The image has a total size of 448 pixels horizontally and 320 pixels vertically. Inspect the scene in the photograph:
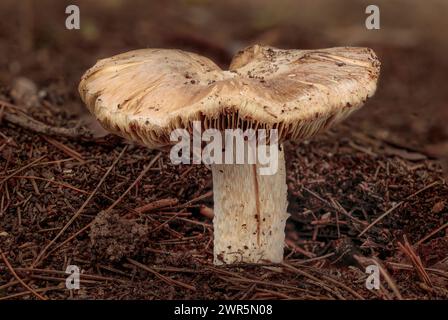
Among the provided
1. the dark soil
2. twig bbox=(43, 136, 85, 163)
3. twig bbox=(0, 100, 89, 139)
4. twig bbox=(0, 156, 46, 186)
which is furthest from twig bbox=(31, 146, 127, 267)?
twig bbox=(0, 156, 46, 186)

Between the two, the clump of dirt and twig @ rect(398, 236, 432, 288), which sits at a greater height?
the clump of dirt

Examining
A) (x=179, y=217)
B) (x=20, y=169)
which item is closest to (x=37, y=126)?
(x=20, y=169)

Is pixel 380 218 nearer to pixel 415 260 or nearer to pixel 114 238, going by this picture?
pixel 415 260

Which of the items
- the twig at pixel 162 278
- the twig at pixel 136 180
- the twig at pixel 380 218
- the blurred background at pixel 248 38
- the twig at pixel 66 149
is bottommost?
the twig at pixel 162 278

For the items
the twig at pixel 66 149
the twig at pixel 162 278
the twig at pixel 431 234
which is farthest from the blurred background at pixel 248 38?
the twig at pixel 162 278

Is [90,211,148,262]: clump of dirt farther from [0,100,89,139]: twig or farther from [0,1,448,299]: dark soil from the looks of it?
[0,100,89,139]: twig

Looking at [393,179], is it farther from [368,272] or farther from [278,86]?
[278,86]

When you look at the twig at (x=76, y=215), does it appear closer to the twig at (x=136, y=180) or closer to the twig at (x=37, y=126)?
the twig at (x=136, y=180)
